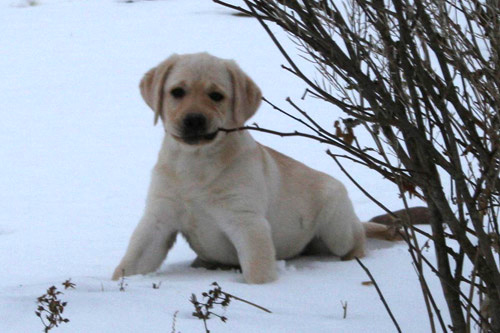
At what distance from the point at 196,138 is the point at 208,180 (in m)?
0.25

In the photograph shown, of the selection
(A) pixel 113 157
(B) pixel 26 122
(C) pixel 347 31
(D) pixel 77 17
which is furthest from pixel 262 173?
(D) pixel 77 17

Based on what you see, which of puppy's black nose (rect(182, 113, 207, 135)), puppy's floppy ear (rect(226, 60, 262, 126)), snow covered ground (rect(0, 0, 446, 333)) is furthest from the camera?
puppy's floppy ear (rect(226, 60, 262, 126))

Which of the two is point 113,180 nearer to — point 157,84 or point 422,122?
point 157,84

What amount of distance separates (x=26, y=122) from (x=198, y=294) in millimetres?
5899

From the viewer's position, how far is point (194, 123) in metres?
3.82

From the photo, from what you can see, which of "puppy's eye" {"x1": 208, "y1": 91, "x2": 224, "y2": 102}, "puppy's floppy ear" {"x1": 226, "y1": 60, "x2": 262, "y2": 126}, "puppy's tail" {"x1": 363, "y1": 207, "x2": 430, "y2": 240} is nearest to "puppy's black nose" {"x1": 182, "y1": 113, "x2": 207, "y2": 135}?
"puppy's eye" {"x1": 208, "y1": 91, "x2": 224, "y2": 102}

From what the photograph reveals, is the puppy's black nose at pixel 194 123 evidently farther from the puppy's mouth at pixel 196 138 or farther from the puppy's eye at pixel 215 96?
the puppy's eye at pixel 215 96

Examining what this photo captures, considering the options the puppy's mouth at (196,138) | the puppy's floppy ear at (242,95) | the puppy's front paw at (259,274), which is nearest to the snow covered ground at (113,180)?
the puppy's front paw at (259,274)

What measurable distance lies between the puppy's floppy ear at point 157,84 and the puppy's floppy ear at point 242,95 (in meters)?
0.29

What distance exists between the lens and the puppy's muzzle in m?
3.81

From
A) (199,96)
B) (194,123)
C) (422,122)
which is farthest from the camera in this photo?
(199,96)

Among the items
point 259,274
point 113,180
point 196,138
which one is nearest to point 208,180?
point 196,138

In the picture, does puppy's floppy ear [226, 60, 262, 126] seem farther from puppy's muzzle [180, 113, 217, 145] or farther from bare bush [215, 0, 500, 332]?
bare bush [215, 0, 500, 332]

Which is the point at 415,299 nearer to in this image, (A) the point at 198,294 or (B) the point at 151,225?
(A) the point at 198,294
